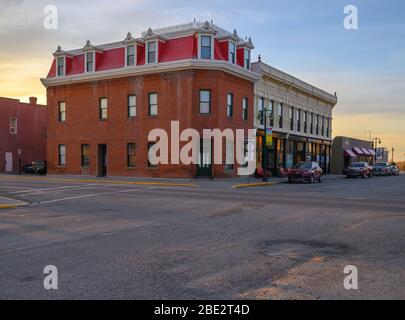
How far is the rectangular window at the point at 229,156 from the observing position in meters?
32.8

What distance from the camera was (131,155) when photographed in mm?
34469

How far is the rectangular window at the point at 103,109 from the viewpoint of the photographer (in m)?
35.8

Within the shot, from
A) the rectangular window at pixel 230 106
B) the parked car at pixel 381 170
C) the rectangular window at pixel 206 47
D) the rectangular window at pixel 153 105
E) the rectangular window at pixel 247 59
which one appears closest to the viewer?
the rectangular window at pixel 206 47

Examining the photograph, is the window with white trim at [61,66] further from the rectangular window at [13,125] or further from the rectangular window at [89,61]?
the rectangular window at [13,125]

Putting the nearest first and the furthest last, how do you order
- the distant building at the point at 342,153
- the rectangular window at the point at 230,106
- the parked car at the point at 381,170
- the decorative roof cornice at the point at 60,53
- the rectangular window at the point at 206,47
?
the rectangular window at the point at 206,47 → the rectangular window at the point at 230,106 → the decorative roof cornice at the point at 60,53 → the parked car at the point at 381,170 → the distant building at the point at 342,153

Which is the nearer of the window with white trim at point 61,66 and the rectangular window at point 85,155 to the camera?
the rectangular window at point 85,155

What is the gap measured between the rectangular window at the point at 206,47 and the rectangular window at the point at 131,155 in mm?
9305

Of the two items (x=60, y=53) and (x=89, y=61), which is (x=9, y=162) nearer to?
(x=60, y=53)

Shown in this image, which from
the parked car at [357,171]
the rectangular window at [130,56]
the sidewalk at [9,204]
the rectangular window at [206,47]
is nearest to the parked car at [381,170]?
the parked car at [357,171]

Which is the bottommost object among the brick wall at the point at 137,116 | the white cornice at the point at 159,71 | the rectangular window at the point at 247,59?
the brick wall at the point at 137,116

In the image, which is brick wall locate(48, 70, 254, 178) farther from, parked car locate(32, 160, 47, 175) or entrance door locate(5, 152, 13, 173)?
entrance door locate(5, 152, 13, 173)

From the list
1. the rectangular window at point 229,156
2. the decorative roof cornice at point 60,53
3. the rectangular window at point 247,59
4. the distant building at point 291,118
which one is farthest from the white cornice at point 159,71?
the rectangular window at point 229,156

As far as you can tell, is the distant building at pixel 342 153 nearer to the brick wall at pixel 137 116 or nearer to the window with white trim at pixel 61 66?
the brick wall at pixel 137 116

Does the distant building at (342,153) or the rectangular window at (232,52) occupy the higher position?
the rectangular window at (232,52)
